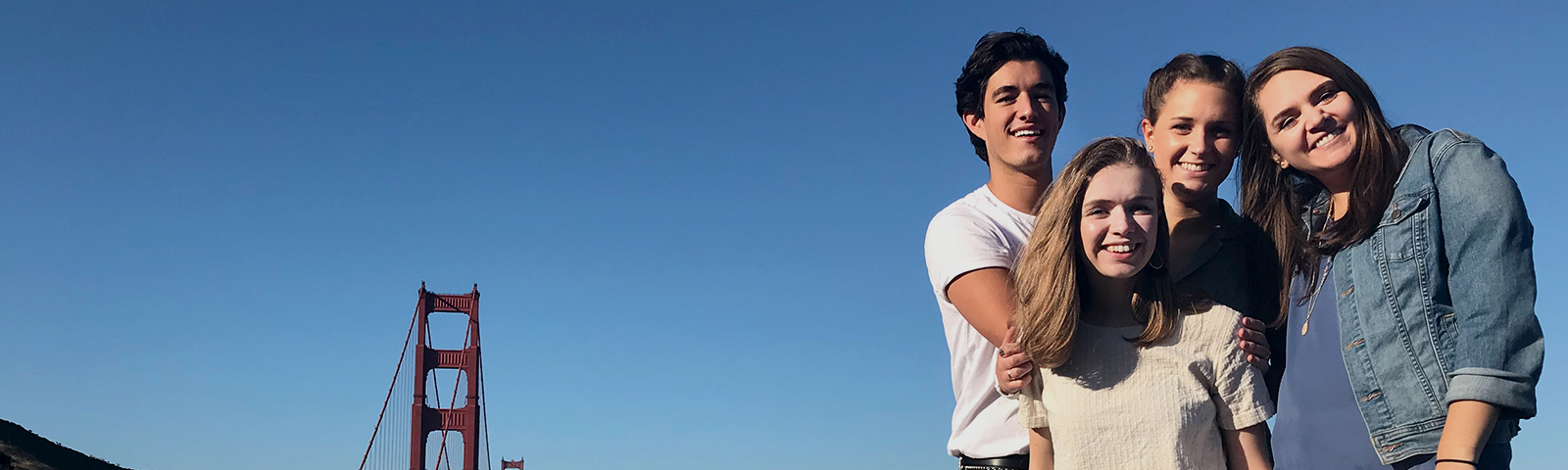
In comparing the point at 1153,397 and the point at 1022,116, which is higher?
the point at 1022,116

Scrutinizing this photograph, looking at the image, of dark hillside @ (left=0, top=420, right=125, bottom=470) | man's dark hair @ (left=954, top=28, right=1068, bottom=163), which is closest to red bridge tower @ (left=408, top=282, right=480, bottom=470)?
dark hillside @ (left=0, top=420, right=125, bottom=470)

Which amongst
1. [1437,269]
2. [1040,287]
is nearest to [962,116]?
[1040,287]

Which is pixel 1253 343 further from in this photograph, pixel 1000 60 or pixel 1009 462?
pixel 1000 60

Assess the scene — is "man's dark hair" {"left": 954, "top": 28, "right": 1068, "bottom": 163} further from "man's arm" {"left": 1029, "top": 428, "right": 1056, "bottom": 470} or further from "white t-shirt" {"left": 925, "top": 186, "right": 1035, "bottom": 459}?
"man's arm" {"left": 1029, "top": 428, "right": 1056, "bottom": 470}

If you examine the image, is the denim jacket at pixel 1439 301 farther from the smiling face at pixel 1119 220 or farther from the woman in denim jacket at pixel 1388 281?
the smiling face at pixel 1119 220

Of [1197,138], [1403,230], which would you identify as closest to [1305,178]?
[1197,138]

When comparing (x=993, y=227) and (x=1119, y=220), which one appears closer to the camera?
(x=1119, y=220)

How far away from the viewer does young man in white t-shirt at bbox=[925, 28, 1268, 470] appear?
5.56ft

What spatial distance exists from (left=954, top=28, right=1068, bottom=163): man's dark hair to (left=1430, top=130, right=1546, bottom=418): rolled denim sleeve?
2.58 feet

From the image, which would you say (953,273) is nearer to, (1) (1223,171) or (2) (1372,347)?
(1) (1223,171)

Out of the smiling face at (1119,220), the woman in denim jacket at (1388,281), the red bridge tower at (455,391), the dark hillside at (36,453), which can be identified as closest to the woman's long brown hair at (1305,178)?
the woman in denim jacket at (1388,281)

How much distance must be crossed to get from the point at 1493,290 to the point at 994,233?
2.31 feet

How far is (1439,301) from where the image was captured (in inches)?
54.5

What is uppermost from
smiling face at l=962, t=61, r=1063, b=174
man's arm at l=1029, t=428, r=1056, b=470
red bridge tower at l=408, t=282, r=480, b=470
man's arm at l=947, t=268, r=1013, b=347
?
red bridge tower at l=408, t=282, r=480, b=470
